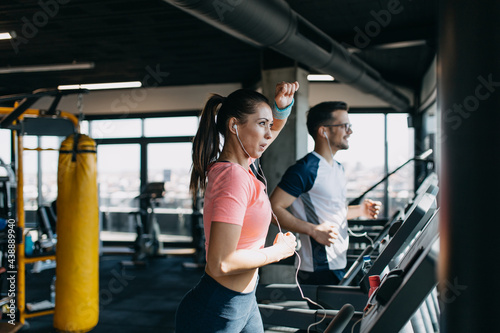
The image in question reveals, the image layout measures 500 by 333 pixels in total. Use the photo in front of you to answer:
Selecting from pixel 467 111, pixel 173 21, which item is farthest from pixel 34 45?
pixel 467 111

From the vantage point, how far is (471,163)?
78 cm

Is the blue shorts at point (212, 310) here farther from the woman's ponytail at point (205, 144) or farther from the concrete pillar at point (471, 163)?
the concrete pillar at point (471, 163)

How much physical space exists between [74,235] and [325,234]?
2.56 metres

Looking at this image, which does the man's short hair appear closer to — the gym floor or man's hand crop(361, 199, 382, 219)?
man's hand crop(361, 199, 382, 219)

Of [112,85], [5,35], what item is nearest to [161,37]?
[5,35]

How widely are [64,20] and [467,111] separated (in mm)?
5109

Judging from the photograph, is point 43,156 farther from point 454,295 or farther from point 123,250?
point 454,295

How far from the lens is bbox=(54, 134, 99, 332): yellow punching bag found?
3.78m

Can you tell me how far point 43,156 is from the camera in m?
9.01

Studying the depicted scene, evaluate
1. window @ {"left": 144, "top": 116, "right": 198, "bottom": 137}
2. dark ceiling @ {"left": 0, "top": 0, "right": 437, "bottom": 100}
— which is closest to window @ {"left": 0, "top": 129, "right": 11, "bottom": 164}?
dark ceiling @ {"left": 0, "top": 0, "right": 437, "bottom": 100}

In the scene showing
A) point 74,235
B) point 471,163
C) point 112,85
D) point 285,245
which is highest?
point 112,85

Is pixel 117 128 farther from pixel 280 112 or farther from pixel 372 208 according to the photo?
pixel 280 112

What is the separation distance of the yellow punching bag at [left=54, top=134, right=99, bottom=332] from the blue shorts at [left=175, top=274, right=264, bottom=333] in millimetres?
2735

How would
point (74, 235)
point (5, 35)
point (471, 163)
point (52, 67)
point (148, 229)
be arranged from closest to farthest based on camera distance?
1. point (471, 163)
2. point (74, 235)
3. point (5, 35)
4. point (52, 67)
5. point (148, 229)
